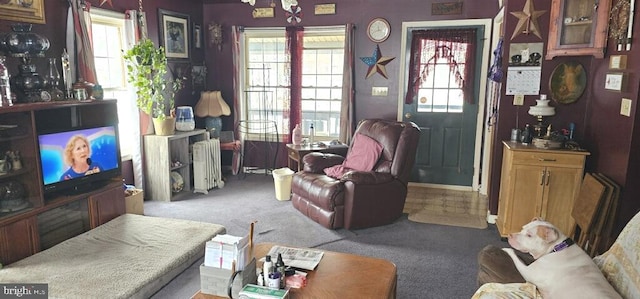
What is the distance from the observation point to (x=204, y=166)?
190 inches

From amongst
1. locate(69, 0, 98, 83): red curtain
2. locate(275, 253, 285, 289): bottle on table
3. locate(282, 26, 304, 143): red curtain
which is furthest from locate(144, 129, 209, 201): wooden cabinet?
locate(275, 253, 285, 289): bottle on table

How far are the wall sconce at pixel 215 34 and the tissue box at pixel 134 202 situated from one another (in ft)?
8.23

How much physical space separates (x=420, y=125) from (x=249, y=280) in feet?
12.2

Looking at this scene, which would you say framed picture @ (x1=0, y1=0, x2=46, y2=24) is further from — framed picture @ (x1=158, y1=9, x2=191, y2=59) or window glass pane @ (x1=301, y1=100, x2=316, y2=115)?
window glass pane @ (x1=301, y1=100, x2=316, y2=115)

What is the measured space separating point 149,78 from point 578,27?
3985mm

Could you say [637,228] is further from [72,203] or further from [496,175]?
[72,203]

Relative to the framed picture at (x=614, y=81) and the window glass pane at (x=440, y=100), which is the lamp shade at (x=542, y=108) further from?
the window glass pane at (x=440, y=100)

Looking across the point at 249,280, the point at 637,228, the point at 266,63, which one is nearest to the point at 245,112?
the point at 266,63

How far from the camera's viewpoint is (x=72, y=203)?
3.18m

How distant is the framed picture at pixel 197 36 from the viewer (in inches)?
213

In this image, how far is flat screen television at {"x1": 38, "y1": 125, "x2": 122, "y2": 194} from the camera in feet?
9.80

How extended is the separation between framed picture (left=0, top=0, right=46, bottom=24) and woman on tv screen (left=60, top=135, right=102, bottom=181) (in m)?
0.99

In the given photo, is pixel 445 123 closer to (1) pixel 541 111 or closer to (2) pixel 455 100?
(2) pixel 455 100

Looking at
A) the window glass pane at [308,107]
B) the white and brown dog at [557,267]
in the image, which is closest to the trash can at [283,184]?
the window glass pane at [308,107]
